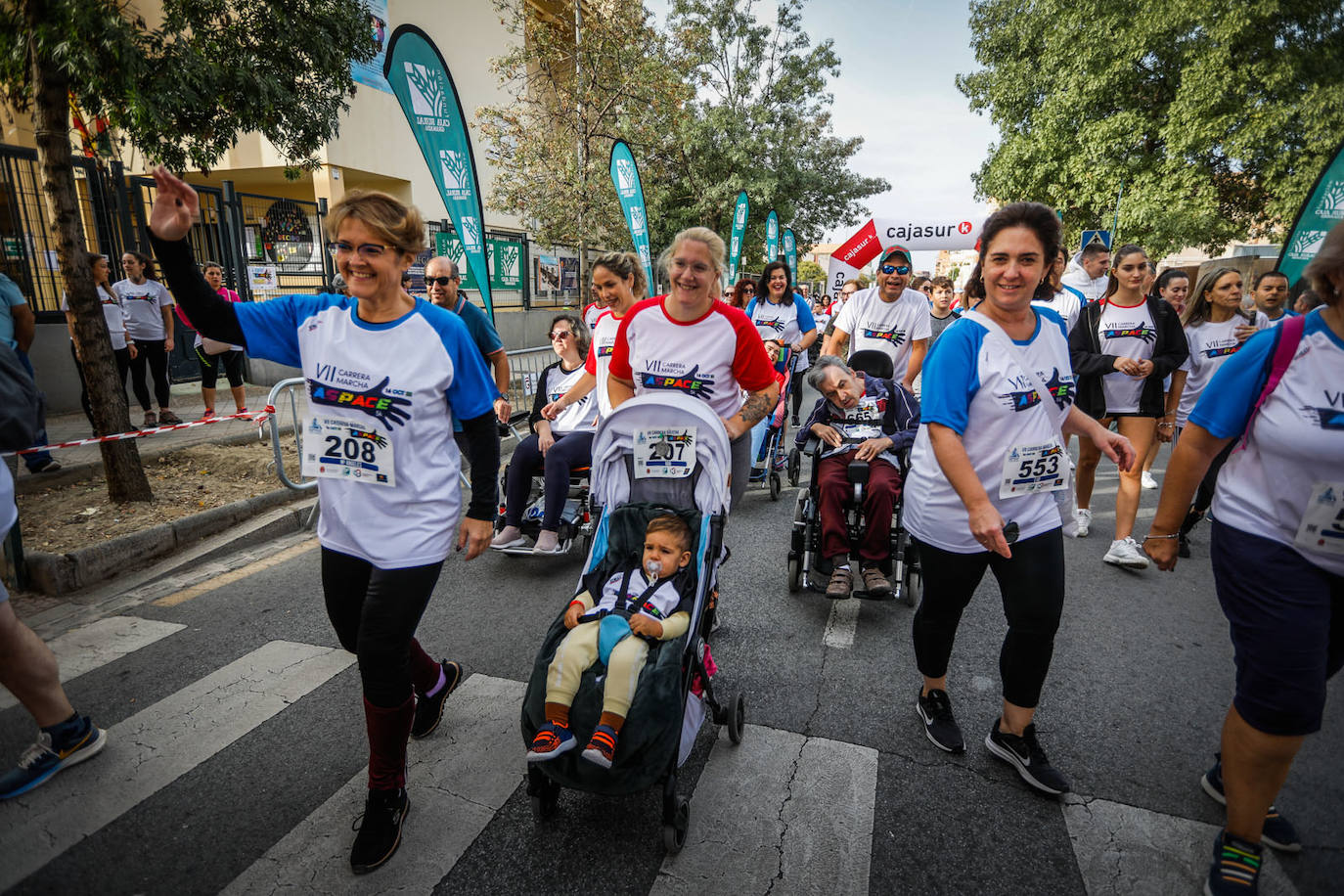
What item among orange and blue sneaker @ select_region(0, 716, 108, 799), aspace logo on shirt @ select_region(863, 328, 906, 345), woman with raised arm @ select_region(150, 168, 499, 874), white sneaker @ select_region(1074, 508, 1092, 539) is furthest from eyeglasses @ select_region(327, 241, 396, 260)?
white sneaker @ select_region(1074, 508, 1092, 539)

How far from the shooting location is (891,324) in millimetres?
6219

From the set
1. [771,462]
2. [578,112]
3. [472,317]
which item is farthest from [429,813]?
[578,112]

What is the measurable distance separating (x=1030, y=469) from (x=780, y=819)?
1.61 metres

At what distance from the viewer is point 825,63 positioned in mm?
28281

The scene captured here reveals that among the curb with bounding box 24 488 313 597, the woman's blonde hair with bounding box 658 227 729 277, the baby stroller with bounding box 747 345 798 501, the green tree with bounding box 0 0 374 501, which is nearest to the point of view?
the woman's blonde hair with bounding box 658 227 729 277

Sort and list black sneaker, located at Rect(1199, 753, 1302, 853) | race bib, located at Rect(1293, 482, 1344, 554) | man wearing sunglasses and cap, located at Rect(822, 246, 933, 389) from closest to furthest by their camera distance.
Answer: race bib, located at Rect(1293, 482, 1344, 554)
black sneaker, located at Rect(1199, 753, 1302, 853)
man wearing sunglasses and cap, located at Rect(822, 246, 933, 389)

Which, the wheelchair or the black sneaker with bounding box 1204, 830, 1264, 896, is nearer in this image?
the black sneaker with bounding box 1204, 830, 1264, 896

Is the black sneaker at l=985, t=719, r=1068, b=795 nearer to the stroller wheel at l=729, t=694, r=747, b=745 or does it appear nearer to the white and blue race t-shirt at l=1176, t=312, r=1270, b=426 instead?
the stroller wheel at l=729, t=694, r=747, b=745

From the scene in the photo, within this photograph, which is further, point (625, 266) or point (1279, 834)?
point (625, 266)

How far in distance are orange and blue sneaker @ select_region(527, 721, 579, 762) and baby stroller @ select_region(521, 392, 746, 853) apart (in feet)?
0.11

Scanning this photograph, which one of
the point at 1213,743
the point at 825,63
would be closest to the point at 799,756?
the point at 1213,743

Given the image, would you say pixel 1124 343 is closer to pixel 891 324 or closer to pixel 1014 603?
pixel 891 324

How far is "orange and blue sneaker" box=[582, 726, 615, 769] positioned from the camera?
212 cm

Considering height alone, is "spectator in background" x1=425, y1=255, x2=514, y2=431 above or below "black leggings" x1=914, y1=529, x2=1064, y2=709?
above
